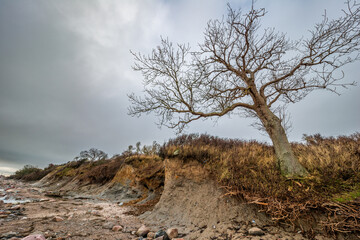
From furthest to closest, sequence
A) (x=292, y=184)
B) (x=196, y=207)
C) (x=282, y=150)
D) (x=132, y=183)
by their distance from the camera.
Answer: (x=132, y=183), (x=282, y=150), (x=196, y=207), (x=292, y=184)

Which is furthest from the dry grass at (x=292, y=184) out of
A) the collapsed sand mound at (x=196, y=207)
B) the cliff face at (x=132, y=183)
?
the cliff face at (x=132, y=183)

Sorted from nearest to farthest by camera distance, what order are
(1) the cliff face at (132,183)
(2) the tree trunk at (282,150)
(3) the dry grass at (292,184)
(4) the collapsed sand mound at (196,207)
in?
(3) the dry grass at (292,184) < (4) the collapsed sand mound at (196,207) < (2) the tree trunk at (282,150) < (1) the cliff face at (132,183)

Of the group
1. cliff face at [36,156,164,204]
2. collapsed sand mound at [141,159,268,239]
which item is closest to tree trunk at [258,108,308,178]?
collapsed sand mound at [141,159,268,239]

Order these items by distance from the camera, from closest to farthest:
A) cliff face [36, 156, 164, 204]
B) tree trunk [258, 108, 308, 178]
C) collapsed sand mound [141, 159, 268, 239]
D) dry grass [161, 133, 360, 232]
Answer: dry grass [161, 133, 360, 232] → collapsed sand mound [141, 159, 268, 239] → tree trunk [258, 108, 308, 178] → cliff face [36, 156, 164, 204]

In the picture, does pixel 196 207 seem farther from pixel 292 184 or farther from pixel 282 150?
pixel 282 150

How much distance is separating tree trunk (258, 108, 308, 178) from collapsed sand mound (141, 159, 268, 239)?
2408mm

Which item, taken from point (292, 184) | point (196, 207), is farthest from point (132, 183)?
point (292, 184)

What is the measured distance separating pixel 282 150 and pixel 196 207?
3.84 meters

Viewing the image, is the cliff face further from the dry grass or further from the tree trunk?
the tree trunk

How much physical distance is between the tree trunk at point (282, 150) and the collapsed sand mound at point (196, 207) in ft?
7.90

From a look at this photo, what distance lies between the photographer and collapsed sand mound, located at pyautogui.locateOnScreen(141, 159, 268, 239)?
360 cm

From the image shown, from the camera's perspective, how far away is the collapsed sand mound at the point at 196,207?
360 centimetres

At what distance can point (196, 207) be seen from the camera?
4574 mm

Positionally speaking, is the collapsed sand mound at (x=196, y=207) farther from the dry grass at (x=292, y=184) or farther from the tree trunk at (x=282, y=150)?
the tree trunk at (x=282, y=150)
